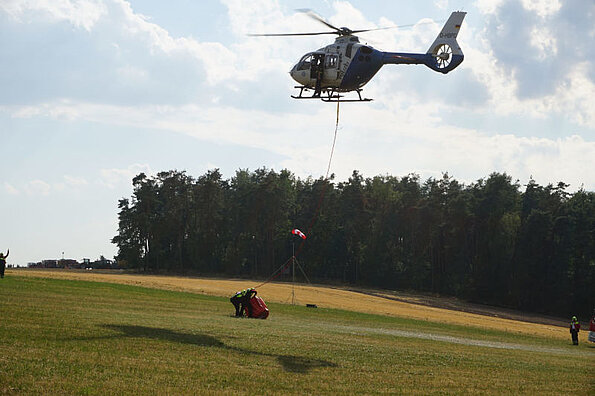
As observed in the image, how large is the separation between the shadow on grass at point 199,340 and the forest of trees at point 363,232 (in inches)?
2970

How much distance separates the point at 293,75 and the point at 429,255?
87.2 m

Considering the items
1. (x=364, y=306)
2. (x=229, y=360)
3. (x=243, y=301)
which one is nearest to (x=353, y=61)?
(x=243, y=301)

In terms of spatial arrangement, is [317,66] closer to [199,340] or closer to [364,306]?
[199,340]

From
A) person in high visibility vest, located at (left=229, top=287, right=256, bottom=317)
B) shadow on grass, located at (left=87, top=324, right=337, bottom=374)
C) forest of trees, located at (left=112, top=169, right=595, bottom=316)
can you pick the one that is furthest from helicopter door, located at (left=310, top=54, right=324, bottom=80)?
forest of trees, located at (left=112, top=169, right=595, bottom=316)

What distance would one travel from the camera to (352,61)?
30.7m

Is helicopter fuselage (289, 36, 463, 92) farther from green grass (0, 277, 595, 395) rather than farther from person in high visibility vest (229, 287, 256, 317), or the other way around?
green grass (0, 277, 595, 395)

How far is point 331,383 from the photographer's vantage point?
16.5m

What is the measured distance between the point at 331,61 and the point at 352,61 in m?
1.13

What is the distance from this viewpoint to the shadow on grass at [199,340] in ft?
60.7

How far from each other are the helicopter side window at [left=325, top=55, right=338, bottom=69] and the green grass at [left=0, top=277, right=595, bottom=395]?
12.8 metres

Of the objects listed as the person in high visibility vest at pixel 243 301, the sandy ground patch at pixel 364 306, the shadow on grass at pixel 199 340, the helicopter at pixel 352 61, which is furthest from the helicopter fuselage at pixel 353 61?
the sandy ground patch at pixel 364 306

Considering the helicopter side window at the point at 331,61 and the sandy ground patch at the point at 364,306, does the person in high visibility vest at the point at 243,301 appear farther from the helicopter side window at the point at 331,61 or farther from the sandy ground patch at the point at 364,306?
the helicopter side window at the point at 331,61

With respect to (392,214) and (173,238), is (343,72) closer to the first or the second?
(392,214)

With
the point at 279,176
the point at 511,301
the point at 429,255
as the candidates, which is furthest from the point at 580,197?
the point at 279,176
